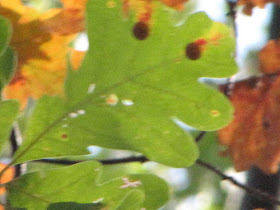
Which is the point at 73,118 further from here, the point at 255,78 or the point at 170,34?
the point at 255,78

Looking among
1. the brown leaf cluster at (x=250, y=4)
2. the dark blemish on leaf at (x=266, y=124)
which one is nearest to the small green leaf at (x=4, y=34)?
the brown leaf cluster at (x=250, y=4)

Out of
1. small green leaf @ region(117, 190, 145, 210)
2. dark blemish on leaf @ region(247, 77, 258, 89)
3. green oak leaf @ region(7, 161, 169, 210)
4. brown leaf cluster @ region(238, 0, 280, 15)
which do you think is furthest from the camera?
dark blemish on leaf @ region(247, 77, 258, 89)

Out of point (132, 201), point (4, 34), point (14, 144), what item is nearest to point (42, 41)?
point (14, 144)

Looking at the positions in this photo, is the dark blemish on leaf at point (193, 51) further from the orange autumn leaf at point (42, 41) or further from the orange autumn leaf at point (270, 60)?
the orange autumn leaf at point (270, 60)

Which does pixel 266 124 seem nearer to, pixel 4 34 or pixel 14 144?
pixel 14 144

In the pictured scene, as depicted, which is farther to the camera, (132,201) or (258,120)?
(258,120)

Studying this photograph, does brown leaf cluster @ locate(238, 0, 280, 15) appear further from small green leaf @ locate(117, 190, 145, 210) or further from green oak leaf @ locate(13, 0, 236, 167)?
small green leaf @ locate(117, 190, 145, 210)

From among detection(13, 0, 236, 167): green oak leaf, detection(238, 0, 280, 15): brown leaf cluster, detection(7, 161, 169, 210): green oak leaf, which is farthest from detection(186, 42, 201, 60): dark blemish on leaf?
detection(238, 0, 280, 15): brown leaf cluster
